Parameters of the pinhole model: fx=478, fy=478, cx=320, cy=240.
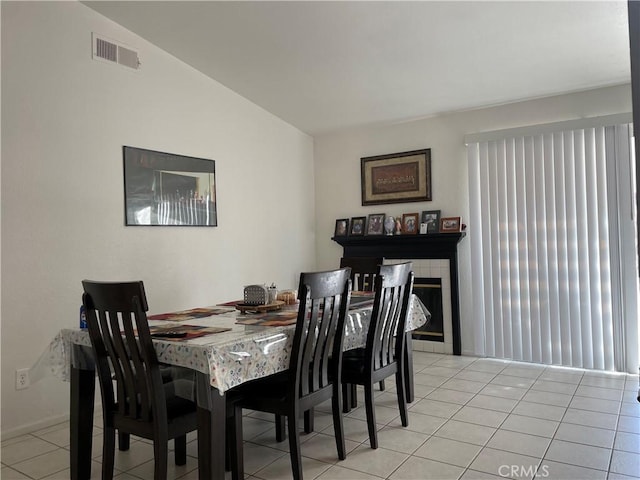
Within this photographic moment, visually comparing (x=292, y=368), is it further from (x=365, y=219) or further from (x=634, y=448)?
(x=365, y=219)

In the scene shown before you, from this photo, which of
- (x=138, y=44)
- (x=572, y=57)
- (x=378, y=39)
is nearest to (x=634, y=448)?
(x=572, y=57)

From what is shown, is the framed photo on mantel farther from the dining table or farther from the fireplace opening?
the dining table

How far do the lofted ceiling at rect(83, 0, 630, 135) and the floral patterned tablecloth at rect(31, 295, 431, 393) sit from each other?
2.06 metres

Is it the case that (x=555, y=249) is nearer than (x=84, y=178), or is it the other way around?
(x=84, y=178)

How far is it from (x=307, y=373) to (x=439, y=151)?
323 centimetres

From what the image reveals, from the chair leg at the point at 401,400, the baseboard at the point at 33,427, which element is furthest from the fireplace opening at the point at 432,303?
the baseboard at the point at 33,427

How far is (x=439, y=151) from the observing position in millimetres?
4848

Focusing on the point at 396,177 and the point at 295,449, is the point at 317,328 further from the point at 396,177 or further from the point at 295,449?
the point at 396,177

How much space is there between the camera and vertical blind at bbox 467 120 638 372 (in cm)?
391

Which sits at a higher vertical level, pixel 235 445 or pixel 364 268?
pixel 364 268

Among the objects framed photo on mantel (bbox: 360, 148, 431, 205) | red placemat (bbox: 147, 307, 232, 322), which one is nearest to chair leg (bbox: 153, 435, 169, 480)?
red placemat (bbox: 147, 307, 232, 322)

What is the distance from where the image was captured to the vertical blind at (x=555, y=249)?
3.91m

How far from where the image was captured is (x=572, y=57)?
11.6 feet

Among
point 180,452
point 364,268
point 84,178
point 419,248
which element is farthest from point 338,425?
point 419,248
